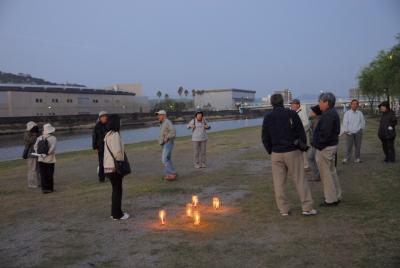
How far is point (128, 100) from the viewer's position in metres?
129

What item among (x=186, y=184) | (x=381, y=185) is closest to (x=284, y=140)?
(x=381, y=185)

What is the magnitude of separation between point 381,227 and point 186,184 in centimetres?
499

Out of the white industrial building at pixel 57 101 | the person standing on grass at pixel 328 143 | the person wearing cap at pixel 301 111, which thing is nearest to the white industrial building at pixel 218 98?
the white industrial building at pixel 57 101

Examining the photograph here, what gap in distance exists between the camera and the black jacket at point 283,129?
6191mm

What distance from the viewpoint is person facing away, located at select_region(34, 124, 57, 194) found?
30.2 ft

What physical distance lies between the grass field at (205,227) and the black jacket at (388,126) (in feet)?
4.68

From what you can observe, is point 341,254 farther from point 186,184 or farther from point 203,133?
point 203,133

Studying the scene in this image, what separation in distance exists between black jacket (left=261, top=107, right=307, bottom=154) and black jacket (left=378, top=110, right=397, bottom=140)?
6.08 m

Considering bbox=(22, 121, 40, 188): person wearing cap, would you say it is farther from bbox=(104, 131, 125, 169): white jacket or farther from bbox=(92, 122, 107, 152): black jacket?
bbox=(104, 131, 125, 169): white jacket

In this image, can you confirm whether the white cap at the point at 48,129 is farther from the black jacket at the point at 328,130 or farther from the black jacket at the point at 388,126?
the black jacket at the point at 388,126

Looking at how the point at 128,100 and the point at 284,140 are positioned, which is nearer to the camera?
the point at 284,140

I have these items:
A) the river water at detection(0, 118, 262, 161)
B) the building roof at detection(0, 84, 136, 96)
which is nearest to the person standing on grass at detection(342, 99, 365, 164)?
the river water at detection(0, 118, 262, 161)

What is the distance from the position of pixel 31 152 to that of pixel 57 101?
9825cm

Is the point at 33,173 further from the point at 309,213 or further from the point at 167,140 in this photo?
the point at 309,213
